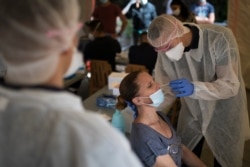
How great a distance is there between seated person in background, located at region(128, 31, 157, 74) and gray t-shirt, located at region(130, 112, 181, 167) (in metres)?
1.68

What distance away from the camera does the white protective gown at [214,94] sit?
205 centimetres

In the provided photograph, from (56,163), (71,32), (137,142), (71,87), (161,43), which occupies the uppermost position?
(71,32)

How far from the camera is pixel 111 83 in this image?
9.75ft

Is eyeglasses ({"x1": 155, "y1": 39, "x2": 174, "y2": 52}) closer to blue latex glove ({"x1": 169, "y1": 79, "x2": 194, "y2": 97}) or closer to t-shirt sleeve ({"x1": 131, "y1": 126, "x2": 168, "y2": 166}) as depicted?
blue latex glove ({"x1": 169, "y1": 79, "x2": 194, "y2": 97})

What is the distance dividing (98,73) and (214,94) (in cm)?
183

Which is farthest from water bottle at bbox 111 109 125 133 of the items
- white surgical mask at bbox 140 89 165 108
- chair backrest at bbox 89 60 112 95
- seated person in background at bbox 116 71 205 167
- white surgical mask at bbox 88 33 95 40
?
white surgical mask at bbox 88 33 95 40

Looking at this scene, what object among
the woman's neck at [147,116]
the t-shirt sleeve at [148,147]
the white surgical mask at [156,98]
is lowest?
the t-shirt sleeve at [148,147]

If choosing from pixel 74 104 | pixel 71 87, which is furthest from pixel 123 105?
pixel 71 87

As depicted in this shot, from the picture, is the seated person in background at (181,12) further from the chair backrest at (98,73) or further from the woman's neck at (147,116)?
the woman's neck at (147,116)

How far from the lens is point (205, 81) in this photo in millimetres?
2150

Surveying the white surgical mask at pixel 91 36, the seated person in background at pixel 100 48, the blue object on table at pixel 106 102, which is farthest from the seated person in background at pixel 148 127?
the white surgical mask at pixel 91 36

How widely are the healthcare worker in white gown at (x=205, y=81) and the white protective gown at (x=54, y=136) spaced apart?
1203 mm

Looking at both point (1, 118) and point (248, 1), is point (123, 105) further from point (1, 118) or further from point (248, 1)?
point (248, 1)

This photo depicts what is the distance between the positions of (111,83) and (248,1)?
1.94 meters
